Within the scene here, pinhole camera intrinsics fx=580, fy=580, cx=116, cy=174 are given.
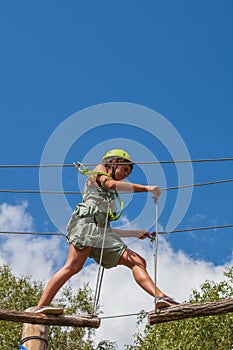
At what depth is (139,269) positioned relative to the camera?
14.0 ft

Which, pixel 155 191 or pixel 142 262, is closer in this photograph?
pixel 155 191

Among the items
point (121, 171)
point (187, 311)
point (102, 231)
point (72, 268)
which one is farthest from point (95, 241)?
point (187, 311)

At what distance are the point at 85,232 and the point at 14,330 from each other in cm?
1426

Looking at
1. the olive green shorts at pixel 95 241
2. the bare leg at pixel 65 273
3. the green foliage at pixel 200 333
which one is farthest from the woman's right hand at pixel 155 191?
the green foliage at pixel 200 333

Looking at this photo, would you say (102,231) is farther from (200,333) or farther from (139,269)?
(200,333)

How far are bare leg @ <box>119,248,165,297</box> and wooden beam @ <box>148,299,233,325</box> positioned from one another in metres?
0.21

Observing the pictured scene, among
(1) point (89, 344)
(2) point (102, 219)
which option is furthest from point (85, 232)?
(1) point (89, 344)

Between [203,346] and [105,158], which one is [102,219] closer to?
[105,158]

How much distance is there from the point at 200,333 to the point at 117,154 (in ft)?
45.8

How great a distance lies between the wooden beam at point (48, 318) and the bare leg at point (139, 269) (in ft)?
1.39

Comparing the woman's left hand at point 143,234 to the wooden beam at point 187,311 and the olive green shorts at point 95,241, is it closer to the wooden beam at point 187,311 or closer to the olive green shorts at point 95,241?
the olive green shorts at point 95,241

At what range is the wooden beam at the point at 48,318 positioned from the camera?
4023 mm

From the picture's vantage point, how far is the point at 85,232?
14.2 ft

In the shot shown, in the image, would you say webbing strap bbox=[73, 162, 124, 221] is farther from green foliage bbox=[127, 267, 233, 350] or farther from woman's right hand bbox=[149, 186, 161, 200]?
green foliage bbox=[127, 267, 233, 350]
